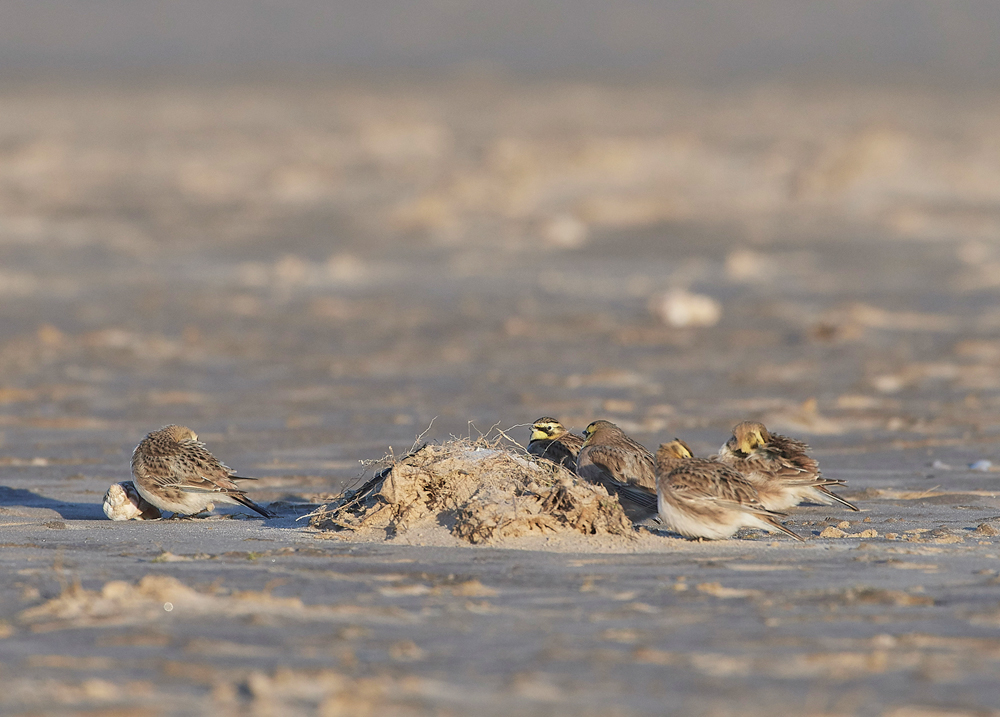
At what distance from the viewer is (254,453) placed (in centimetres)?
1175

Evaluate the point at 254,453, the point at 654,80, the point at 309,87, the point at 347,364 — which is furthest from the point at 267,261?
the point at 654,80

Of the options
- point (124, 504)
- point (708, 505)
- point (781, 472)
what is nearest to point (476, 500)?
point (708, 505)

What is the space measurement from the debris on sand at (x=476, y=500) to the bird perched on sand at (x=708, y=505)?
271 mm

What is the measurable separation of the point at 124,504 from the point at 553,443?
2.68 meters

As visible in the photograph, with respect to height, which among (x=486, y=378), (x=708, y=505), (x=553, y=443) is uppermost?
(x=486, y=378)

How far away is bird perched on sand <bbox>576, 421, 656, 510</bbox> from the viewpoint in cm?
849

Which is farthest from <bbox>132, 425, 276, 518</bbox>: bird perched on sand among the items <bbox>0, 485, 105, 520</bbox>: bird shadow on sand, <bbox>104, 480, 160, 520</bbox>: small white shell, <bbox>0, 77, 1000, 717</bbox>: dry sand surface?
<bbox>0, 485, 105, 520</bbox>: bird shadow on sand

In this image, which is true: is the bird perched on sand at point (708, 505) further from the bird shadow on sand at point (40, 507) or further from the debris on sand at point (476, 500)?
the bird shadow on sand at point (40, 507)

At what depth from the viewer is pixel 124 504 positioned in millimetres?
9031

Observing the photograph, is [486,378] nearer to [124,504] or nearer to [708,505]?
[124,504]

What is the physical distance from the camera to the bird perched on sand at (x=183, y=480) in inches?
352

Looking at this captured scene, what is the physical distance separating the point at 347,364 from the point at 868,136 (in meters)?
18.7

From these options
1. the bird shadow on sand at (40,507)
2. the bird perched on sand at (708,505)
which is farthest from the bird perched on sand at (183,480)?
the bird perched on sand at (708,505)

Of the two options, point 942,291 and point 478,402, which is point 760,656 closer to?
point 478,402
